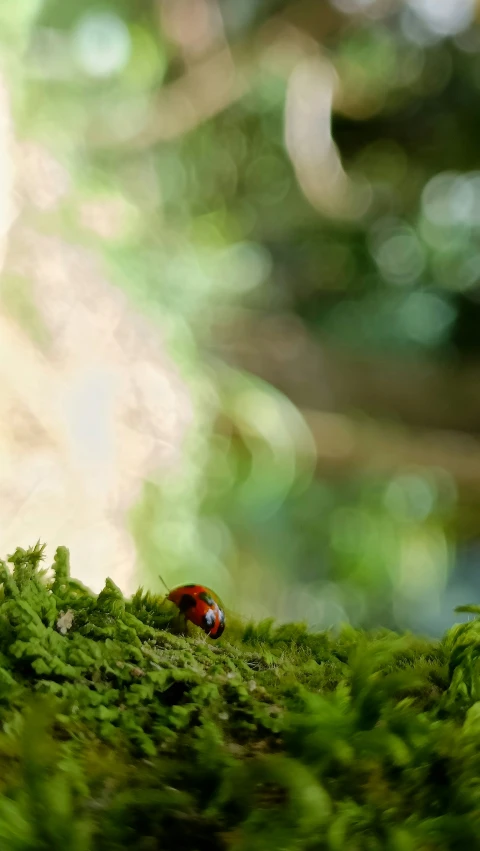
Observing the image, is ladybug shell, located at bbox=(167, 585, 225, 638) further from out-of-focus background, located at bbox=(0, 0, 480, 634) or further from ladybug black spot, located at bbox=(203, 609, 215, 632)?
out-of-focus background, located at bbox=(0, 0, 480, 634)

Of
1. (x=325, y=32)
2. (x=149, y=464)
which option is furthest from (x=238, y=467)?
(x=325, y=32)

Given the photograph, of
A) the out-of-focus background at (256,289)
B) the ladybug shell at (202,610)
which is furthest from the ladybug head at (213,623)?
the out-of-focus background at (256,289)

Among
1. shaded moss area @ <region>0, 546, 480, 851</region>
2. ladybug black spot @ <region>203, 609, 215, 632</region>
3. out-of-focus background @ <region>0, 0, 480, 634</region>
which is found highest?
out-of-focus background @ <region>0, 0, 480, 634</region>

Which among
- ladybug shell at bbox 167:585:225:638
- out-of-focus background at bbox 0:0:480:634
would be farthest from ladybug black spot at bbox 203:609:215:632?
→ out-of-focus background at bbox 0:0:480:634

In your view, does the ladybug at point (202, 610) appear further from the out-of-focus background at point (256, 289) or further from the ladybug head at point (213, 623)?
Answer: the out-of-focus background at point (256, 289)

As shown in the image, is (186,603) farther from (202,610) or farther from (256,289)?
(256,289)

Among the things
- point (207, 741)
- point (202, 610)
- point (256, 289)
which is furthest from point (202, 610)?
point (256, 289)
